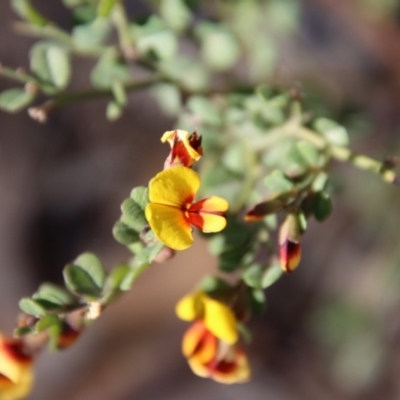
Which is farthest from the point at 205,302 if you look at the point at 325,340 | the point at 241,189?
the point at 325,340

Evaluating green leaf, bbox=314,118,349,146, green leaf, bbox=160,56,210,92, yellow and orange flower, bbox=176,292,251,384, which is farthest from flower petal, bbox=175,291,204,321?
green leaf, bbox=160,56,210,92

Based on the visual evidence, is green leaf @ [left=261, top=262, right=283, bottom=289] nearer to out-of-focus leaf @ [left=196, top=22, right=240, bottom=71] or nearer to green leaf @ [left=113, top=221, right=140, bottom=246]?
green leaf @ [left=113, top=221, right=140, bottom=246]

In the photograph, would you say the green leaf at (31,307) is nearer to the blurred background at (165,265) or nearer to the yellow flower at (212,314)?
the yellow flower at (212,314)

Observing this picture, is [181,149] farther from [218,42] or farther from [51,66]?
[218,42]

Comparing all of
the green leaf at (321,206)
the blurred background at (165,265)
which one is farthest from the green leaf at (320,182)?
the blurred background at (165,265)

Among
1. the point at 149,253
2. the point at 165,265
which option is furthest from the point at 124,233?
the point at 165,265
